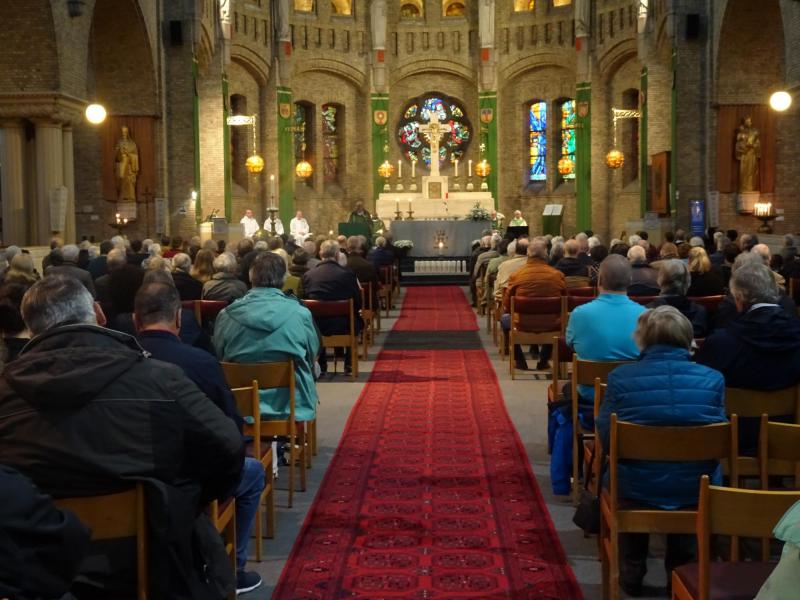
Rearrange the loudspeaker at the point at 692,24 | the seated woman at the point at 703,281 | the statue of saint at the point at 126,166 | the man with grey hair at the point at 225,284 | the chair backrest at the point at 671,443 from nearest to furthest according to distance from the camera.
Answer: the chair backrest at the point at 671,443 < the man with grey hair at the point at 225,284 < the seated woman at the point at 703,281 < the statue of saint at the point at 126,166 < the loudspeaker at the point at 692,24

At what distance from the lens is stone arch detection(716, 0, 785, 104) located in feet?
69.7

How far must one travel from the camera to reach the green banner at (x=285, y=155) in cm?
3072

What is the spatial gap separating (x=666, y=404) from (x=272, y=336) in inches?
116

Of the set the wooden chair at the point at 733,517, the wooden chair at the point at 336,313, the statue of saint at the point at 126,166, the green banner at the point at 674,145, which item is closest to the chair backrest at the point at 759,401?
the wooden chair at the point at 733,517

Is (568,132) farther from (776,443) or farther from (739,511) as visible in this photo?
(739,511)

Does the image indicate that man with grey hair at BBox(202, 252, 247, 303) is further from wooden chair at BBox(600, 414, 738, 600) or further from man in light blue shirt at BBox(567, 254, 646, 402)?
wooden chair at BBox(600, 414, 738, 600)

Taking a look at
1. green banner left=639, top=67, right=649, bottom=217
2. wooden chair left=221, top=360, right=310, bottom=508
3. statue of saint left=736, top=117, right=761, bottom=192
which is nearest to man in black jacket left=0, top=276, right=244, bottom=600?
wooden chair left=221, top=360, right=310, bottom=508

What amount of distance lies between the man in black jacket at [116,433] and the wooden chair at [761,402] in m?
2.84

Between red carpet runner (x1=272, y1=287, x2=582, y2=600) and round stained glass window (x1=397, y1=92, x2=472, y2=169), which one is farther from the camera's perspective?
round stained glass window (x1=397, y1=92, x2=472, y2=169)

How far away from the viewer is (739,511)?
11.0 feet

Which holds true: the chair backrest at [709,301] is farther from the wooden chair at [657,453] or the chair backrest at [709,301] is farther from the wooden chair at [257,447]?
the wooden chair at [657,453]

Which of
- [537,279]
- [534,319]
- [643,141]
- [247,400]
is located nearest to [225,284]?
[534,319]

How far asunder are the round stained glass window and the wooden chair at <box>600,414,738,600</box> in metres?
29.4

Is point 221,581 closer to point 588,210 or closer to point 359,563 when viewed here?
point 359,563
